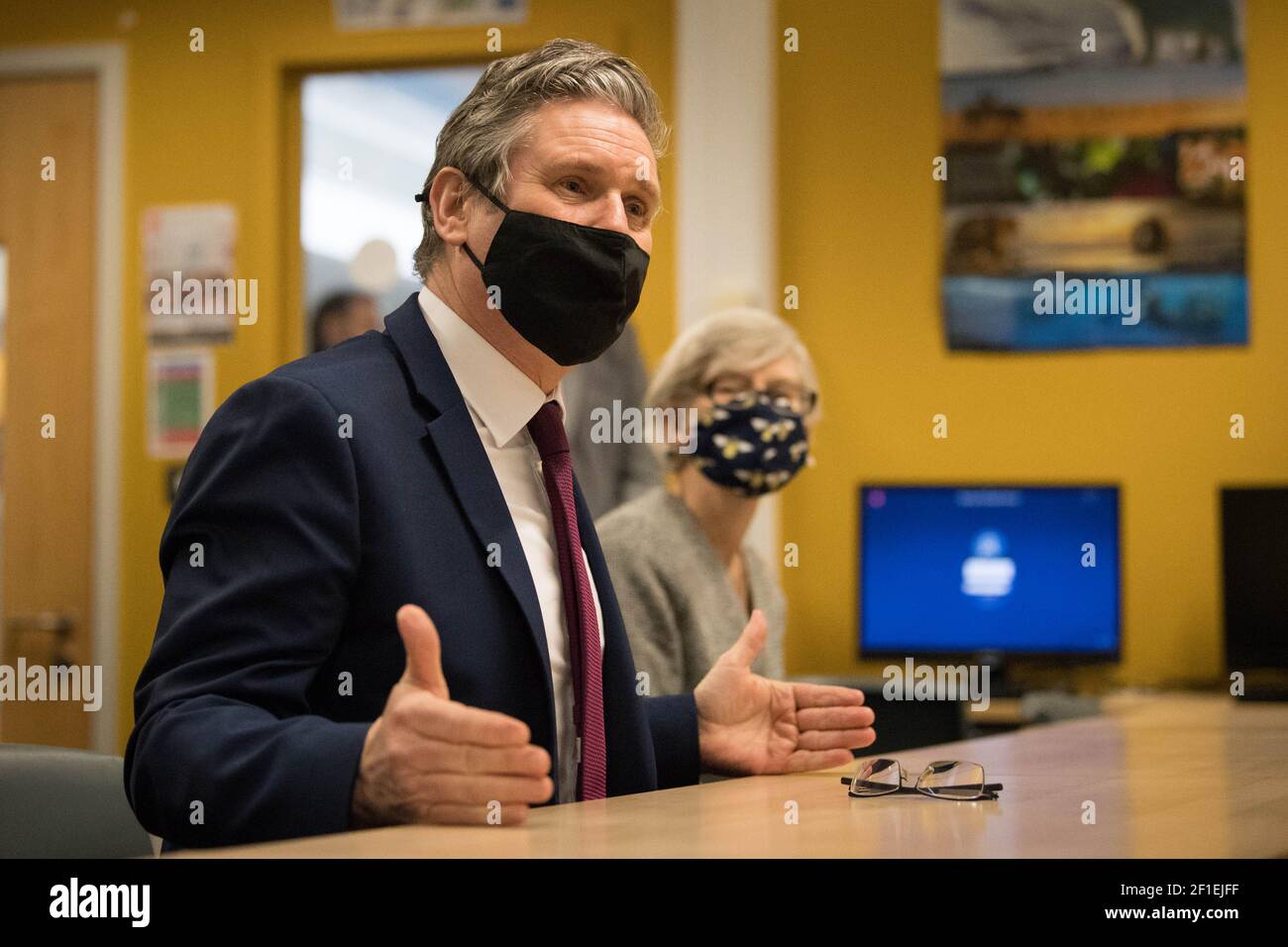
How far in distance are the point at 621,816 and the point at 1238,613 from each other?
3.49 metres

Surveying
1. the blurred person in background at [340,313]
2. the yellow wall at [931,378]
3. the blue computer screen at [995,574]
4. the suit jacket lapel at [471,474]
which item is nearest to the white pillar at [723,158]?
the yellow wall at [931,378]

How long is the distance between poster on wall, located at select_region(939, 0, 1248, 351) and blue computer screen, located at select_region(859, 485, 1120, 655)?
1.86 feet

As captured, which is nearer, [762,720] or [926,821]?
[926,821]

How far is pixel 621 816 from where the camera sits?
3.90 ft

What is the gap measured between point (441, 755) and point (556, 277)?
638mm

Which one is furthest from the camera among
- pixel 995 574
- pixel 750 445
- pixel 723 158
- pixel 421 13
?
pixel 421 13

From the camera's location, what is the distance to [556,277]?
5.11 ft

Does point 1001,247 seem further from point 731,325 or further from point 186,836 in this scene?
point 186,836

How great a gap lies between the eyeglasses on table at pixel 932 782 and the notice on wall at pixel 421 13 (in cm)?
390

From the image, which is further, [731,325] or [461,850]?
[731,325]

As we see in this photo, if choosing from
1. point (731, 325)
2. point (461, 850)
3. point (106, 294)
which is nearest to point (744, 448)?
point (731, 325)

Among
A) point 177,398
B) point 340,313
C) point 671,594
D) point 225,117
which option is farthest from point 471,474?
point 225,117

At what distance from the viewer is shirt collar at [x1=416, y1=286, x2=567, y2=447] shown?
151cm

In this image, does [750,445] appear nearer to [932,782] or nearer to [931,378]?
[932,782]
